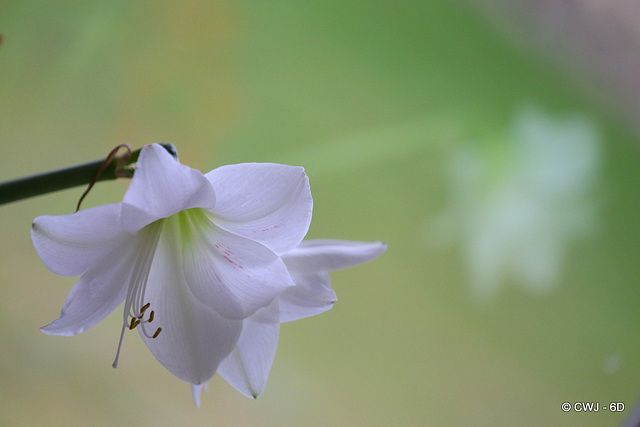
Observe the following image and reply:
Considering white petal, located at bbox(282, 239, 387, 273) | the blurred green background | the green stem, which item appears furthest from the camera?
the blurred green background

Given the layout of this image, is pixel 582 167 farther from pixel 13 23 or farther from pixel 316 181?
pixel 13 23

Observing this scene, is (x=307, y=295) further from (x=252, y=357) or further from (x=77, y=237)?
(x=77, y=237)

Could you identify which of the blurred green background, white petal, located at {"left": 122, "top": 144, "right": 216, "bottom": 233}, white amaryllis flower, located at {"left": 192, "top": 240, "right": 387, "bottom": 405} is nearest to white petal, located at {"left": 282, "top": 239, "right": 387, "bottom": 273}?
white amaryllis flower, located at {"left": 192, "top": 240, "right": 387, "bottom": 405}

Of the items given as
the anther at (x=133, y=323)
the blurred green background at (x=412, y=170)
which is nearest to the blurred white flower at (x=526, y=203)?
the blurred green background at (x=412, y=170)

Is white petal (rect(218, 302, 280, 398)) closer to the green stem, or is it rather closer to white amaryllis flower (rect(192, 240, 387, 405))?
white amaryllis flower (rect(192, 240, 387, 405))

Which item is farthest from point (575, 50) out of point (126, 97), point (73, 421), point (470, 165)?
point (73, 421)
